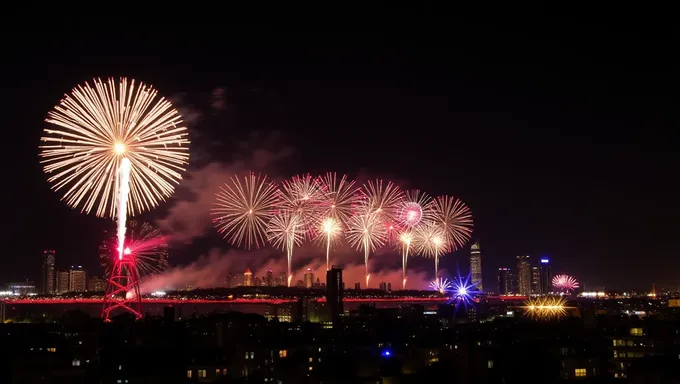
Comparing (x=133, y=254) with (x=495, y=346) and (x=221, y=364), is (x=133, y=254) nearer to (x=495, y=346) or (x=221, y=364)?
(x=221, y=364)

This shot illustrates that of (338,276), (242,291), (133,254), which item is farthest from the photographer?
(242,291)

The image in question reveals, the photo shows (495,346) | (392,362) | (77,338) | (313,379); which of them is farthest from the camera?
(77,338)

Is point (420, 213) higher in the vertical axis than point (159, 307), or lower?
higher

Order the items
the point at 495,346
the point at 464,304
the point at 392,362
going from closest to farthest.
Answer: the point at 392,362, the point at 495,346, the point at 464,304

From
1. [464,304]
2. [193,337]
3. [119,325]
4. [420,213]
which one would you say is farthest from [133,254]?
[464,304]

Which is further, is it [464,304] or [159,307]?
[159,307]

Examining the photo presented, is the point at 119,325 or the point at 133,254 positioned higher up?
the point at 133,254

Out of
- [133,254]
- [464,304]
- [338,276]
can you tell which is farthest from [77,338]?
[464,304]

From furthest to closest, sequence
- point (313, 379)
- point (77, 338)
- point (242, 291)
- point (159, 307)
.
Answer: point (242, 291)
point (159, 307)
point (77, 338)
point (313, 379)

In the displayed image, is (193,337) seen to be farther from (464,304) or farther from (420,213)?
(464,304)
